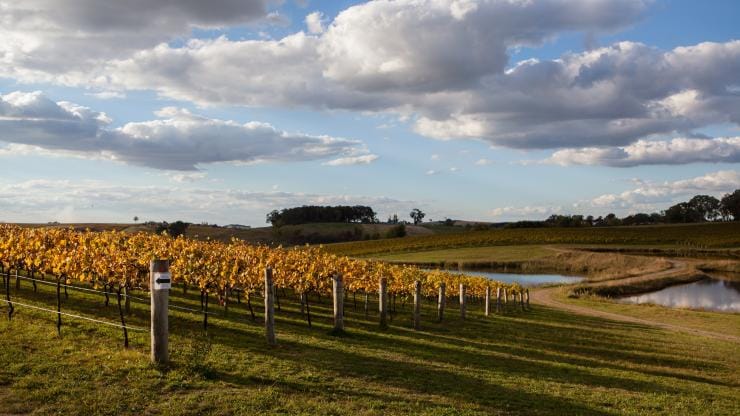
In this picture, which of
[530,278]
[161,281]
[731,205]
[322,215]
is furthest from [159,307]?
[731,205]

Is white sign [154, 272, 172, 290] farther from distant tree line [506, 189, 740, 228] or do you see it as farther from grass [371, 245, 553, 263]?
distant tree line [506, 189, 740, 228]

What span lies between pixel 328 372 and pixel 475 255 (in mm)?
81200

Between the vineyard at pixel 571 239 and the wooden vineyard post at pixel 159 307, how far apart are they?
283 ft

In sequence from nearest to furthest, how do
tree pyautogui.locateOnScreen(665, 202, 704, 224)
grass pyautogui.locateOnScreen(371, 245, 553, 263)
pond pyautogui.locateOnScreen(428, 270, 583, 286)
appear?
pond pyautogui.locateOnScreen(428, 270, 583, 286) < grass pyautogui.locateOnScreen(371, 245, 553, 263) < tree pyautogui.locateOnScreen(665, 202, 704, 224)

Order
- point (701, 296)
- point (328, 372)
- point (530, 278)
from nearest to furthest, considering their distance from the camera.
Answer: point (328, 372), point (701, 296), point (530, 278)

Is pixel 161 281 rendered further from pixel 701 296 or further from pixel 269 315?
pixel 701 296

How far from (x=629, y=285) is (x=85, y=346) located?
201ft

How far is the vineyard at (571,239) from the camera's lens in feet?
335

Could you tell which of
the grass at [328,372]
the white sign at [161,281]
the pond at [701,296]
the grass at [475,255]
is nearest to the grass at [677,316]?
the pond at [701,296]

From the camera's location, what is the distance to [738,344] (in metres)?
27.7

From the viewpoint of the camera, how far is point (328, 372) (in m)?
12.7

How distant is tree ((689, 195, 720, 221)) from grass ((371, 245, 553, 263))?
96.6 m

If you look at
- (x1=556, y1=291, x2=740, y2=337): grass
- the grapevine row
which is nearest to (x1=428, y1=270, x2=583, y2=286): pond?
(x1=556, y1=291, x2=740, y2=337): grass

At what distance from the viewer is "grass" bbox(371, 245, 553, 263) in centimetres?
8812
